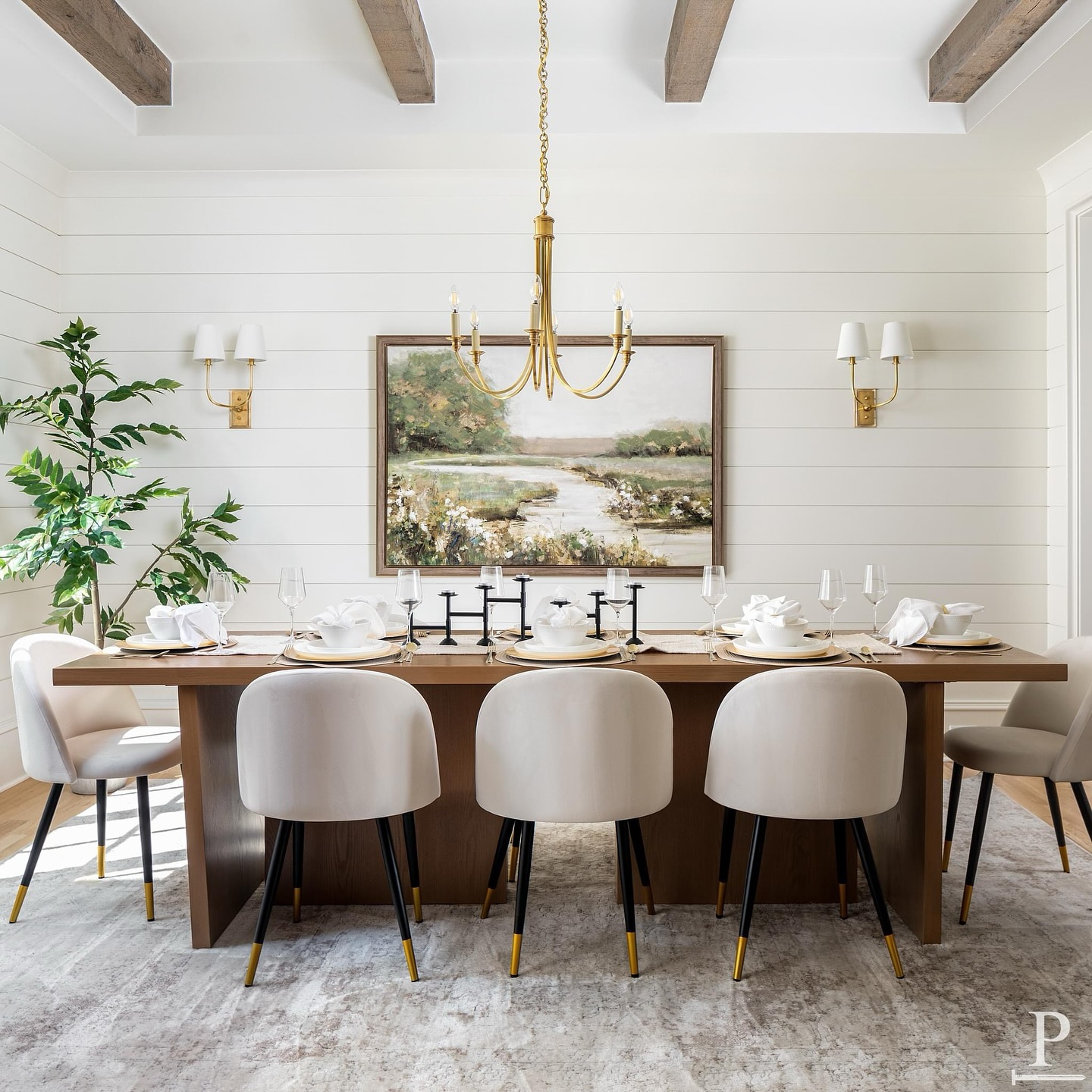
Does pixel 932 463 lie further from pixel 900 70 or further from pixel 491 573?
pixel 491 573

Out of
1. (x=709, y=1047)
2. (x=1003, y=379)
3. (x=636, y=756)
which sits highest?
(x=1003, y=379)

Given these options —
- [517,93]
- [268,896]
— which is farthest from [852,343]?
[268,896]

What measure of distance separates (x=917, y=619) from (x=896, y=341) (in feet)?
6.42

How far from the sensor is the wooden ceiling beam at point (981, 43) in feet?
9.73

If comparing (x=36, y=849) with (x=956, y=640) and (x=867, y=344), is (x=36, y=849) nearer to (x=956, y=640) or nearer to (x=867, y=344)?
(x=956, y=640)

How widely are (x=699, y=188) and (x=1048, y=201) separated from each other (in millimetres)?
1637

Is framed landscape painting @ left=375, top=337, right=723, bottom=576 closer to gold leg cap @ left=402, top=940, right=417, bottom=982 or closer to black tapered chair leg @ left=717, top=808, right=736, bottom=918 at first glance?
black tapered chair leg @ left=717, top=808, right=736, bottom=918

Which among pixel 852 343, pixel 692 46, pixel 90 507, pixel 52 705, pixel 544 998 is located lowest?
pixel 544 998

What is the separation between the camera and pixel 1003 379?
13.8ft

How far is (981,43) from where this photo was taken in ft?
10.4

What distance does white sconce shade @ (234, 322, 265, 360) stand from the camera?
411 centimetres

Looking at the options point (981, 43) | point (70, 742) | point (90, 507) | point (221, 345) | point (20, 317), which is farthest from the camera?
point (221, 345)

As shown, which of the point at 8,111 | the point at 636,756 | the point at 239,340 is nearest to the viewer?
the point at 636,756

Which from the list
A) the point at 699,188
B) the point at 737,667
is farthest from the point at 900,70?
the point at 737,667
